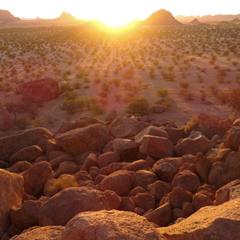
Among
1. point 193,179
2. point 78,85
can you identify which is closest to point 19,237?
point 193,179

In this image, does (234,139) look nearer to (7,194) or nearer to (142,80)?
(7,194)

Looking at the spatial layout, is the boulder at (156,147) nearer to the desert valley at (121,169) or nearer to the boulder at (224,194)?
the desert valley at (121,169)

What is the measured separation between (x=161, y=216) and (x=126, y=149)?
3.56m

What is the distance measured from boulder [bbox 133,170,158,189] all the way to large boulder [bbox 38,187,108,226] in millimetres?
1667

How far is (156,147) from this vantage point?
7.84 m

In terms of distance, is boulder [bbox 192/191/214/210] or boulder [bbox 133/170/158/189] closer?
boulder [bbox 192/191/214/210]

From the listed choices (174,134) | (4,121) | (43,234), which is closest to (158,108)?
(174,134)

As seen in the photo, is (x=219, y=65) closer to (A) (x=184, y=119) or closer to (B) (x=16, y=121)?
(A) (x=184, y=119)

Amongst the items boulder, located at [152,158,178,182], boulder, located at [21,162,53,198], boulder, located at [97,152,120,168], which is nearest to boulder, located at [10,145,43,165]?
boulder, located at [21,162,53,198]

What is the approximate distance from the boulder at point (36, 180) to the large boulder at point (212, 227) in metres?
4.26

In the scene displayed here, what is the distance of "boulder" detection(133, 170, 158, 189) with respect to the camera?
6413 millimetres

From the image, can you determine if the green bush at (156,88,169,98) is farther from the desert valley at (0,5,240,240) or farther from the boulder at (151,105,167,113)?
the boulder at (151,105,167,113)

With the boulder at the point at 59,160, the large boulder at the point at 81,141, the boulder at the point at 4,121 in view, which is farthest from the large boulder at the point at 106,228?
the boulder at the point at 4,121

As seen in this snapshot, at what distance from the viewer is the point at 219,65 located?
2733 centimetres
